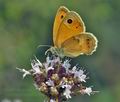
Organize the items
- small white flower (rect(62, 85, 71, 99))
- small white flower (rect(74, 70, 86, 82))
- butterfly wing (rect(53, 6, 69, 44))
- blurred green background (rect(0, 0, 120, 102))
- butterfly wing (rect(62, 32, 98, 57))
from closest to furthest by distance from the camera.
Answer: small white flower (rect(62, 85, 71, 99)), small white flower (rect(74, 70, 86, 82)), butterfly wing (rect(53, 6, 69, 44)), butterfly wing (rect(62, 32, 98, 57)), blurred green background (rect(0, 0, 120, 102))

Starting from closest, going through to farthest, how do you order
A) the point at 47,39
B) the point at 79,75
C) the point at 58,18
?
the point at 79,75 → the point at 58,18 → the point at 47,39

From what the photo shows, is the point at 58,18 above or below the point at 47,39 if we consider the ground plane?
below

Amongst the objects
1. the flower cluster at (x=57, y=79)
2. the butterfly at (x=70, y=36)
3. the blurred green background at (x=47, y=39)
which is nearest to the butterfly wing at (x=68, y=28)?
the butterfly at (x=70, y=36)

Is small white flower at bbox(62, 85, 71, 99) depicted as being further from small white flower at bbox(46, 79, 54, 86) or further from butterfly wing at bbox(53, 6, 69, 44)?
butterfly wing at bbox(53, 6, 69, 44)

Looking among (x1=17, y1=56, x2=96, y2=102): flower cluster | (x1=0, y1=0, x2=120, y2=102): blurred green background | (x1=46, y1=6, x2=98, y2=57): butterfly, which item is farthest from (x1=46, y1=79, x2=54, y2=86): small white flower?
(x1=0, y1=0, x2=120, y2=102): blurred green background

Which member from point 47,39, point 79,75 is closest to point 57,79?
point 79,75

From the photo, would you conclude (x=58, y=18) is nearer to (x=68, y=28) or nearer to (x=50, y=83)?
(x=68, y=28)
